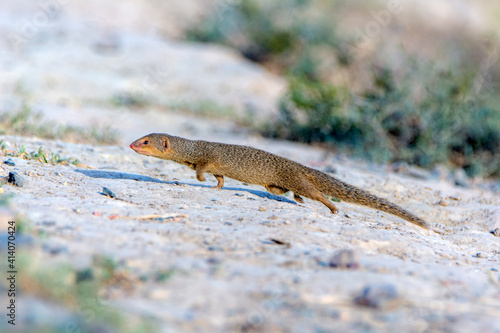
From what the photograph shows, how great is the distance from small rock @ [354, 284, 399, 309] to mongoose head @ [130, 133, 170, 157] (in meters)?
2.81

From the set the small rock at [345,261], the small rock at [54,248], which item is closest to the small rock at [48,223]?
the small rock at [54,248]

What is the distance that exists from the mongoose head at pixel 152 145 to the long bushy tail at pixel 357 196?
1.30 metres

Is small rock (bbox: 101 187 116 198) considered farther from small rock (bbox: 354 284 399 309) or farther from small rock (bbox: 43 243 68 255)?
small rock (bbox: 354 284 399 309)

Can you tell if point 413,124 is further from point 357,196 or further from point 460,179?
point 357,196

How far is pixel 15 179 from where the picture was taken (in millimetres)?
3941

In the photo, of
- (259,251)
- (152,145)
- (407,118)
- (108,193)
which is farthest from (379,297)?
(407,118)

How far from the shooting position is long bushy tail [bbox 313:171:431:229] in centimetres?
436

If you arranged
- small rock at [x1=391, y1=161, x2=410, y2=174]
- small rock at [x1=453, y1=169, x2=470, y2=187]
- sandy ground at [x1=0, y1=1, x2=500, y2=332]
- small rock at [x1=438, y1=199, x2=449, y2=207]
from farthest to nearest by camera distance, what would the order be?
small rock at [x1=391, y1=161, x2=410, y2=174]
small rock at [x1=453, y1=169, x2=470, y2=187]
small rock at [x1=438, y1=199, x2=449, y2=207]
sandy ground at [x1=0, y1=1, x2=500, y2=332]

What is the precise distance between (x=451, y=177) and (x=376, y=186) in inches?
81.7

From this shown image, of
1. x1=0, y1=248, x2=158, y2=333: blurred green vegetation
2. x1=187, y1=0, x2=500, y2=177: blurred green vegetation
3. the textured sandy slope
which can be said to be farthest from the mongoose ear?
x1=187, y1=0, x2=500, y2=177: blurred green vegetation

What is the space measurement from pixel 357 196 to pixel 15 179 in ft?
8.21

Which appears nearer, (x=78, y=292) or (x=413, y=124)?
(x=78, y=292)

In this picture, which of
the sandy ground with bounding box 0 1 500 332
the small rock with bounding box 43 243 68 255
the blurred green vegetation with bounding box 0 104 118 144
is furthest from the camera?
the blurred green vegetation with bounding box 0 104 118 144

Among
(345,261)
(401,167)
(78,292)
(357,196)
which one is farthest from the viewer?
(401,167)
